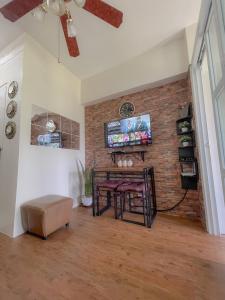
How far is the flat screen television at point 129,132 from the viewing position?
2.96 metres

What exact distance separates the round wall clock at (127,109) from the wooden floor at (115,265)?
2.32 meters

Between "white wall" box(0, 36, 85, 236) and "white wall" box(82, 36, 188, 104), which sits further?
"white wall" box(82, 36, 188, 104)

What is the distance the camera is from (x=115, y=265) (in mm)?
1478

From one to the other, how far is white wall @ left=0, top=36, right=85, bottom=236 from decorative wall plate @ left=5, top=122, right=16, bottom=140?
0.15 m

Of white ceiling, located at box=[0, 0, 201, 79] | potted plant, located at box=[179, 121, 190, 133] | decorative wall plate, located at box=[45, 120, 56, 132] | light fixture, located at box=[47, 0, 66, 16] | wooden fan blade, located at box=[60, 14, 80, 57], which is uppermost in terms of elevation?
white ceiling, located at box=[0, 0, 201, 79]

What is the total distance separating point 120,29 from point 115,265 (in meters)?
3.35

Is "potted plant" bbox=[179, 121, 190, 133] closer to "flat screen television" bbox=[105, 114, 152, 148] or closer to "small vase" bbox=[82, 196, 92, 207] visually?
"flat screen television" bbox=[105, 114, 152, 148]

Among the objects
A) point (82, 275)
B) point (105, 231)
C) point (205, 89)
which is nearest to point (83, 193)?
point (105, 231)

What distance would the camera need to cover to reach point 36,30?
2.42 m

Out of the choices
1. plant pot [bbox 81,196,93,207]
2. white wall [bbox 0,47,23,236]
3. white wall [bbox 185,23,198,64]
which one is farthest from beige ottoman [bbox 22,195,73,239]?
white wall [bbox 185,23,198,64]

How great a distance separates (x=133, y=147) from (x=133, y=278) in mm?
2283

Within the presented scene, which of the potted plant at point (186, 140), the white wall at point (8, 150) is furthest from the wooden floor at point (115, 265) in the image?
the potted plant at point (186, 140)

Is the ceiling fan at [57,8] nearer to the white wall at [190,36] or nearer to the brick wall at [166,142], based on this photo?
the white wall at [190,36]

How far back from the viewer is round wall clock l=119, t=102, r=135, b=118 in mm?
3329
